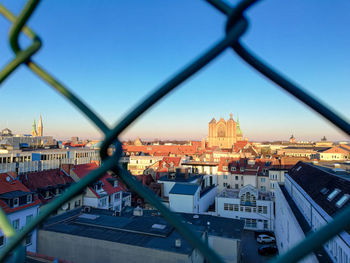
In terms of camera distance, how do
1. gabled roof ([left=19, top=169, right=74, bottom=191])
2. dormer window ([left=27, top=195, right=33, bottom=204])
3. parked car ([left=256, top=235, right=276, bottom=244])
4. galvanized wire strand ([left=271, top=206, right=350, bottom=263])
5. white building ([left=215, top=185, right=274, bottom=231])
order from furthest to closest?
white building ([left=215, top=185, right=274, bottom=231]), parked car ([left=256, top=235, right=276, bottom=244]), gabled roof ([left=19, top=169, right=74, bottom=191]), dormer window ([left=27, top=195, right=33, bottom=204]), galvanized wire strand ([left=271, top=206, right=350, bottom=263])

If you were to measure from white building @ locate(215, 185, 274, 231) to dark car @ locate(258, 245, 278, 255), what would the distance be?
3374 millimetres

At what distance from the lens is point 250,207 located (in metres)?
20.3

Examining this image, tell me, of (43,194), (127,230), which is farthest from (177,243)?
(43,194)

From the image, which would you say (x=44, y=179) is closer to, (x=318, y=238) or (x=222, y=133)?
(x=318, y=238)

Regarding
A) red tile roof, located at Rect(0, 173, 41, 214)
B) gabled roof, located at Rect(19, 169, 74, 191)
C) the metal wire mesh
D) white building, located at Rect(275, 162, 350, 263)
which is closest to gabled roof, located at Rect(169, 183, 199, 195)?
white building, located at Rect(275, 162, 350, 263)

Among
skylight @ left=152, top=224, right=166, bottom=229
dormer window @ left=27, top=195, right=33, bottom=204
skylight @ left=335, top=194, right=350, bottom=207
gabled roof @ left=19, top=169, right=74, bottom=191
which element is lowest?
skylight @ left=152, top=224, right=166, bottom=229

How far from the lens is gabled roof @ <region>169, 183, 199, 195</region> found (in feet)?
64.2

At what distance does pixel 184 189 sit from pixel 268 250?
7.14 metres

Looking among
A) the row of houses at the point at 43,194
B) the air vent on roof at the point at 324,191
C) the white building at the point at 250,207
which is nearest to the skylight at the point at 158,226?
the row of houses at the point at 43,194

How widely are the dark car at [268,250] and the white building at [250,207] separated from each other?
11.1 feet

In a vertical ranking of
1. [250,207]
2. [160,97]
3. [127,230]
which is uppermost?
[160,97]

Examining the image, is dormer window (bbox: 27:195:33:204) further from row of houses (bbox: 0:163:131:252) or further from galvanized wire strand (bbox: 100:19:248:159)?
galvanized wire strand (bbox: 100:19:248:159)

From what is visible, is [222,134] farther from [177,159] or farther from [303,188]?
[303,188]

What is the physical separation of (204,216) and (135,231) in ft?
20.8
